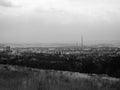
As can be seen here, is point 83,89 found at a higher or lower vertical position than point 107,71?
higher

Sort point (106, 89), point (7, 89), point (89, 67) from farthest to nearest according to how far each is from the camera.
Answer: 1. point (89, 67)
2. point (106, 89)
3. point (7, 89)

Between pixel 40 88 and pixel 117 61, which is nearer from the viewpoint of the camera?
pixel 40 88

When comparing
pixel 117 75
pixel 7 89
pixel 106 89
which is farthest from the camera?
pixel 117 75

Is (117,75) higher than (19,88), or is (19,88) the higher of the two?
(19,88)

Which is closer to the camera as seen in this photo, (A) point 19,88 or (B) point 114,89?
(A) point 19,88

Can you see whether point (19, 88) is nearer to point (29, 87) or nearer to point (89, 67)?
point (29, 87)

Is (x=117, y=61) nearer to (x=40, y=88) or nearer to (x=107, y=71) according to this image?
(x=107, y=71)

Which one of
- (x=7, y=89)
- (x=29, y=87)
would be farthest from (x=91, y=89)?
(x=7, y=89)

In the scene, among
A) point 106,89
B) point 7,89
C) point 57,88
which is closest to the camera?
point 7,89

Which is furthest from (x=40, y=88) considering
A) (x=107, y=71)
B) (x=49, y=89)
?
(x=107, y=71)
